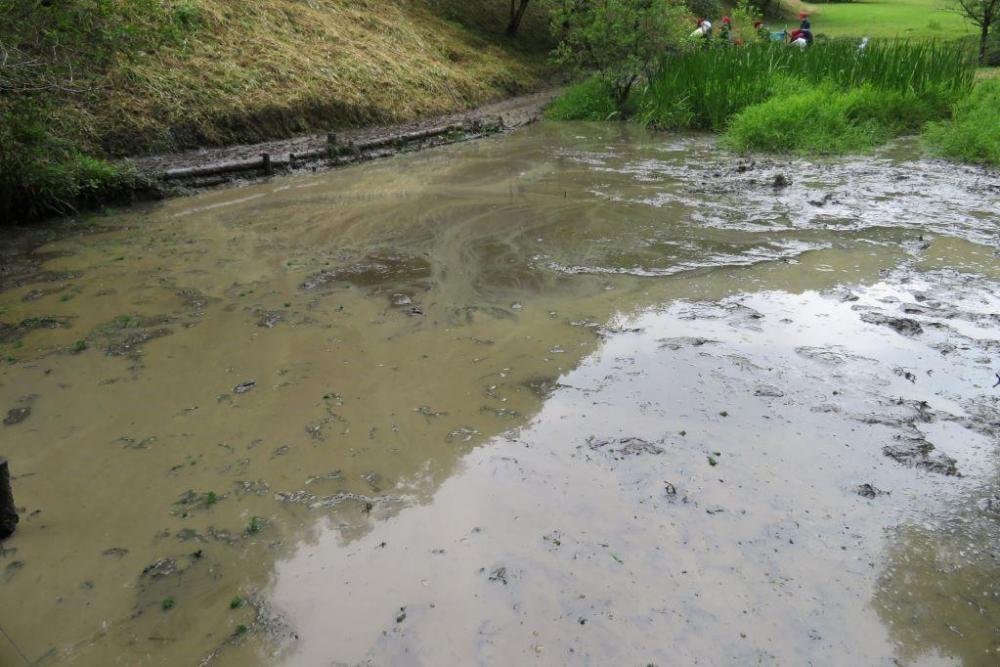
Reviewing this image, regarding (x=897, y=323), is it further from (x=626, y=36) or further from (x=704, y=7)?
(x=704, y=7)

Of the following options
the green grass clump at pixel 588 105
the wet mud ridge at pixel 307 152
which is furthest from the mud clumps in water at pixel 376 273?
the green grass clump at pixel 588 105

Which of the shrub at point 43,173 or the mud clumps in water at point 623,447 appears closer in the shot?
the mud clumps in water at point 623,447

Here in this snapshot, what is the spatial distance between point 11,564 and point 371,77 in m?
11.8

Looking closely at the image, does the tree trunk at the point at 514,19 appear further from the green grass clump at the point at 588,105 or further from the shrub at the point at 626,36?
the green grass clump at the point at 588,105

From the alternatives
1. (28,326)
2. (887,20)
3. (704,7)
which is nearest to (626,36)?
(28,326)

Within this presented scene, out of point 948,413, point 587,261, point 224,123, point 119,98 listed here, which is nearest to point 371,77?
point 224,123

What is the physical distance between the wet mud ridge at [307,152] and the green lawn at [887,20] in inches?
660

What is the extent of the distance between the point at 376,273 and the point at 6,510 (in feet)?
10.1

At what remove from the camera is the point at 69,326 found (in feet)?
14.6

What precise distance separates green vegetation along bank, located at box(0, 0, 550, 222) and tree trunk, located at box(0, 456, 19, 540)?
3846mm

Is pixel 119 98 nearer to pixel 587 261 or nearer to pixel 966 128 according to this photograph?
pixel 587 261

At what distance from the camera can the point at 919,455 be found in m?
3.01

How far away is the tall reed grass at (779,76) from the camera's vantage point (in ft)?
36.9

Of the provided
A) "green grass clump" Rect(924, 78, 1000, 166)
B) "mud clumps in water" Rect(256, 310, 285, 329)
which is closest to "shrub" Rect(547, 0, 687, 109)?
"green grass clump" Rect(924, 78, 1000, 166)
